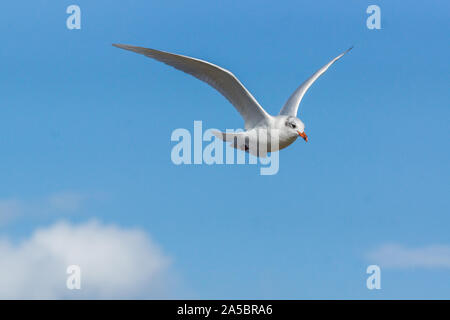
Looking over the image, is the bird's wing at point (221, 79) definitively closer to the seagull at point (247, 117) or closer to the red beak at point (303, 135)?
the seagull at point (247, 117)

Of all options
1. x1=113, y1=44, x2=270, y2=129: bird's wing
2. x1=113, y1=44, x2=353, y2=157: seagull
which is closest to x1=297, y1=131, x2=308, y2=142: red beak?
x1=113, y1=44, x2=353, y2=157: seagull

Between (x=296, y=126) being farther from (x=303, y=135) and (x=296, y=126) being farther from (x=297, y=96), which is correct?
(x=297, y=96)

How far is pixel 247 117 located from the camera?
51.4 ft

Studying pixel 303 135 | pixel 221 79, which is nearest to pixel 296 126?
pixel 303 135

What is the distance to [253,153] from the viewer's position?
1552 cm

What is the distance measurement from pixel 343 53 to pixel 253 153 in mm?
4646

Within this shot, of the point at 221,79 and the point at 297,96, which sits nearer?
the point at 221,79

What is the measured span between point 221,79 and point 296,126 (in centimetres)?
196

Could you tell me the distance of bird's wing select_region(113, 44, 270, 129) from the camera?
566 inches

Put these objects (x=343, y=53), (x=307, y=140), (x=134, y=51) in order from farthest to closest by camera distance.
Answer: (x=343, y=53)
(x=307, y=140)
(x=134, y=51)

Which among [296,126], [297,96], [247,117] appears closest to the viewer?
[296,126]

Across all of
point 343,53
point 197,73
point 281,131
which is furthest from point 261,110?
point 343,53
